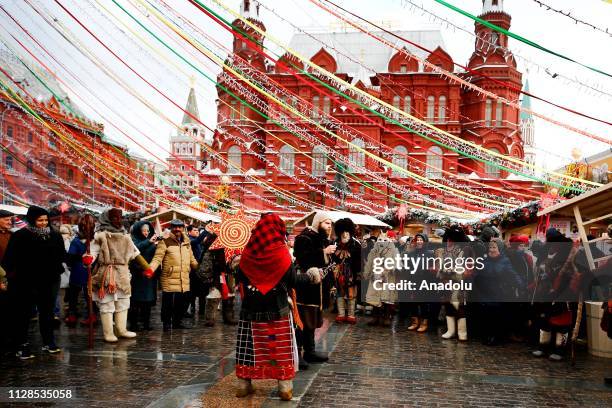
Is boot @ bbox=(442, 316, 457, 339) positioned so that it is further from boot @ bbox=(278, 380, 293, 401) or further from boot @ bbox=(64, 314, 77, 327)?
boot @ bbox=(64, 314, 77, 327)

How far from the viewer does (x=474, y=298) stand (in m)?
8.98

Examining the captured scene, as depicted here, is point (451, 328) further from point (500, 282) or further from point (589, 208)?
point (589, 208)

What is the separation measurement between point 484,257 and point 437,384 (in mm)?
3530

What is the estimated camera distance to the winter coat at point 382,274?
33.7ft

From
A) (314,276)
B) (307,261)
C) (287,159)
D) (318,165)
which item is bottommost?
(314,276)

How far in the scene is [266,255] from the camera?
16.7 feet

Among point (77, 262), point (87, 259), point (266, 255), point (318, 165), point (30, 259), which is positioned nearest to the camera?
point (266, 255)

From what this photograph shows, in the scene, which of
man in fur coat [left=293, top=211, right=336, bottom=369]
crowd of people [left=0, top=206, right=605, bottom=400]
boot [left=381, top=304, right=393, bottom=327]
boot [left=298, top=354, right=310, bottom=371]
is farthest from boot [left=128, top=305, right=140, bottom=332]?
boot [left=381, top=304, right=393, bottom=327]

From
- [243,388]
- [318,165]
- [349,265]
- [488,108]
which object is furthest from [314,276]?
[488,108]

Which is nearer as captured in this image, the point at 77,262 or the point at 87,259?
the point at 87,259

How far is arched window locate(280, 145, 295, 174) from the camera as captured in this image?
45688 millimetres

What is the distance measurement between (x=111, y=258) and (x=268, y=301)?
3582mm

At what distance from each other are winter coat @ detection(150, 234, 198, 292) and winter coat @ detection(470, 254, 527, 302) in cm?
494

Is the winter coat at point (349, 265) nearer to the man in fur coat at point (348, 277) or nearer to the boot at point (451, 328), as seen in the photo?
the man in fur coat at point (348, 277)
